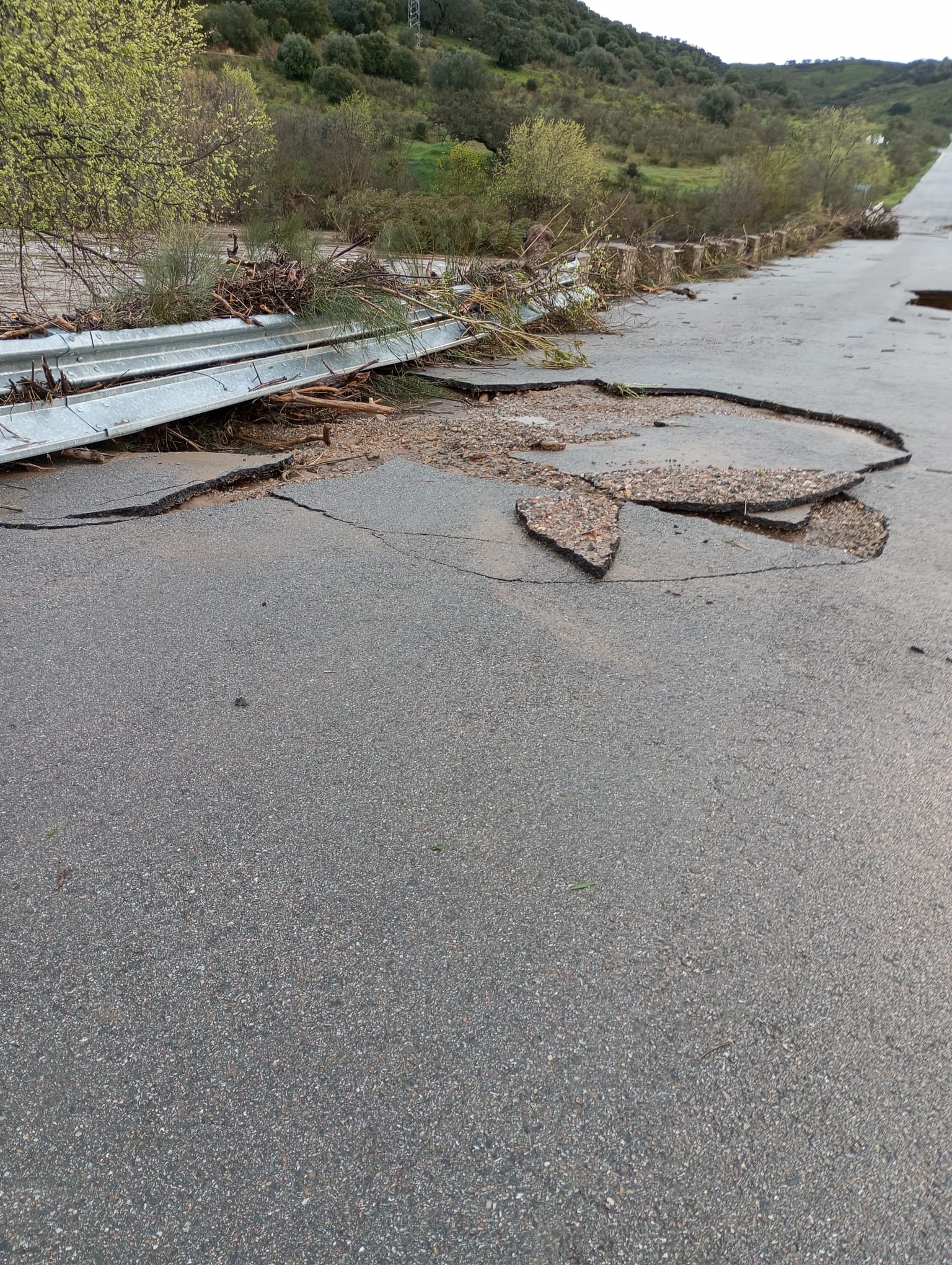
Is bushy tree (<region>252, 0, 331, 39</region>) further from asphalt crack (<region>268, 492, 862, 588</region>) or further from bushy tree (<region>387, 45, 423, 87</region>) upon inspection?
asphalt crack (<region>268, 492, 862, 588</region>)

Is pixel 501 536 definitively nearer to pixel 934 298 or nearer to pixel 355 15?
pixel 934 298

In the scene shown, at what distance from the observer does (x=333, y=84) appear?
3447cm

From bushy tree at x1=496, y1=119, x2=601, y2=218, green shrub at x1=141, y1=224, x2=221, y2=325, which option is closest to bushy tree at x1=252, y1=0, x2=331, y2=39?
bushy tree at x1=496, y1=119, x2=601, y2=218

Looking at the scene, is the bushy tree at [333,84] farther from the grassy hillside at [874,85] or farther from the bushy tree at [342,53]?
the grassy hillside at [874,85]

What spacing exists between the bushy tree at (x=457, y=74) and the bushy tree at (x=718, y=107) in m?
28.9

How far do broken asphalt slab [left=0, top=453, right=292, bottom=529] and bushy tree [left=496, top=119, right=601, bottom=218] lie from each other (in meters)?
15.7

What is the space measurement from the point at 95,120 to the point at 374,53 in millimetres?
41721

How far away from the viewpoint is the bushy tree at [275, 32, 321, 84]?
36.2 meters

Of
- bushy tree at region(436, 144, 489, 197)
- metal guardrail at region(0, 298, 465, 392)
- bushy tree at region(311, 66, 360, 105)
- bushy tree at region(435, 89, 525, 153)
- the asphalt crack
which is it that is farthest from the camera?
bushy tree at region(311, 66, 360, 105)

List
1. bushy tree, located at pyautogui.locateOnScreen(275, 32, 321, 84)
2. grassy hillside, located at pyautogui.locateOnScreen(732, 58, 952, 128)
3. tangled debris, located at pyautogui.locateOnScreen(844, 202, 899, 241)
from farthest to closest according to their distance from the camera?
grassy hillside, located at pyautogui.locateOnScreen(732, 58, 952, 128) < bushy tree, located at pyautogui.locateOnScreen(275, 32, 321, 84) < tangled debris, located at pyautogui.locateOnScreen(844, 202, 899, 241)

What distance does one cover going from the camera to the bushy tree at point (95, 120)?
684cm

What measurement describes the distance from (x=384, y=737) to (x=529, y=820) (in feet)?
1.86

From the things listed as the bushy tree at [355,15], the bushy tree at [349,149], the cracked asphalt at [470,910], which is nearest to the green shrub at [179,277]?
the cracked asphalt at [470,910]

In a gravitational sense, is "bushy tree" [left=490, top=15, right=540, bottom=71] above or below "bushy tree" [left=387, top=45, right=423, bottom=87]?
above
